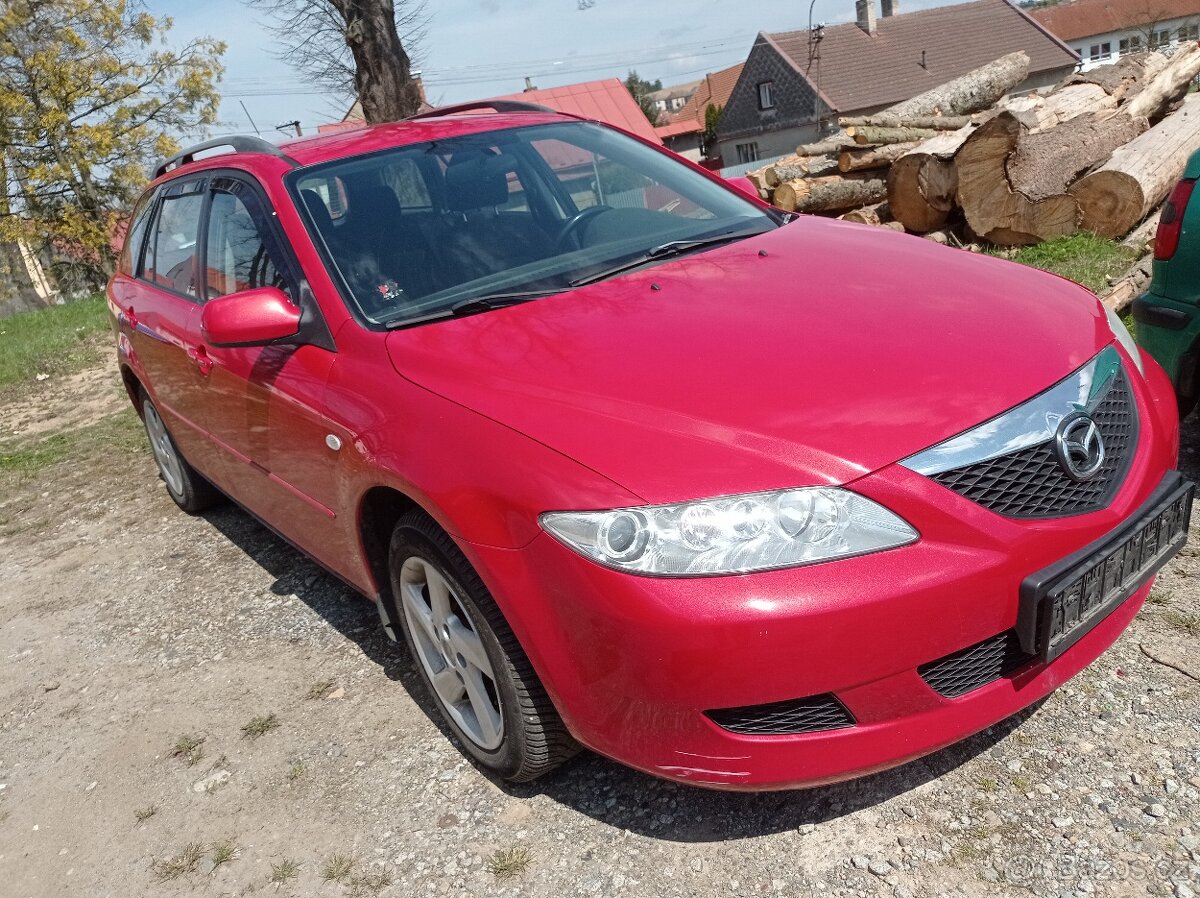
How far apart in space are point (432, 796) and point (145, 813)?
0.95 m

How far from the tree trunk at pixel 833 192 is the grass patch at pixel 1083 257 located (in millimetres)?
2040

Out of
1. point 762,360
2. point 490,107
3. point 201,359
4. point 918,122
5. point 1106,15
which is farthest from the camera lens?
point 1106,15

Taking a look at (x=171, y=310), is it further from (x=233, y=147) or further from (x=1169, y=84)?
(x=1169, y=84)

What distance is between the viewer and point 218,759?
10.3ft

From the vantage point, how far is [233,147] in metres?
3.87

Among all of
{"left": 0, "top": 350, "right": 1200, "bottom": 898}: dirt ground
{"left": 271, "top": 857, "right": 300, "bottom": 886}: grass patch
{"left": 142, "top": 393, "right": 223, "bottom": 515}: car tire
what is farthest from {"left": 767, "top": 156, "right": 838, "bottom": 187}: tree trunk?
{"left": 271, "top": 857, "right": 300, "bottom": 886}: grass patch

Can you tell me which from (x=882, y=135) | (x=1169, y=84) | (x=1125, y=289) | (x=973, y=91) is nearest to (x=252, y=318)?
(x=1125, y=289)

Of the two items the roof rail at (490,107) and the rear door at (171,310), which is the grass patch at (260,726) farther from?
the roof rail at (490,107)

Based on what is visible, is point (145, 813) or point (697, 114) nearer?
point (145, 813)

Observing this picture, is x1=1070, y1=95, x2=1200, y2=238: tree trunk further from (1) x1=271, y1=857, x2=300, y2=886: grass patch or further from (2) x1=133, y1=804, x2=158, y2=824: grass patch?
(2) x1=133, y1=804, x2=158, y2=824: grass patch

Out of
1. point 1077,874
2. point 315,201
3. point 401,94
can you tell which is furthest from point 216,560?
point 401,94

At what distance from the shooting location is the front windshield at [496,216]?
2.91 meters

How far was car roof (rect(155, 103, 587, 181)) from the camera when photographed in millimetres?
3418

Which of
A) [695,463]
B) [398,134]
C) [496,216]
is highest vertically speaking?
[398,134]
